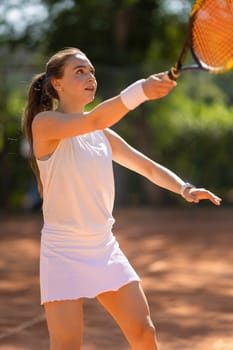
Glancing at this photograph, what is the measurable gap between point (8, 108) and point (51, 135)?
1042 cm

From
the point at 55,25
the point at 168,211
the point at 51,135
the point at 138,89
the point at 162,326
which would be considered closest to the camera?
the point at 138,89

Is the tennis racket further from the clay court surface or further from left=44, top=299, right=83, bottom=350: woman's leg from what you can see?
the clay court surface

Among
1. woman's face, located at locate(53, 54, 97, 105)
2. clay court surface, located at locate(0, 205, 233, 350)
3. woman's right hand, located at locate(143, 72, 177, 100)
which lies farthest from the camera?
clay court surface, located at locate(0, 205, 233, 350)

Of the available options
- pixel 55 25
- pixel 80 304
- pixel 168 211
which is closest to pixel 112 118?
pixel 80 304

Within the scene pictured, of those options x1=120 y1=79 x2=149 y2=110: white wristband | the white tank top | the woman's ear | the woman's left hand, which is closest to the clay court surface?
the woman's left hand

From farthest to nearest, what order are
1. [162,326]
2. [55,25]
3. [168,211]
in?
[55,25] < [168,211] < [162,326]

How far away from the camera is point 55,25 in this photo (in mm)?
15984

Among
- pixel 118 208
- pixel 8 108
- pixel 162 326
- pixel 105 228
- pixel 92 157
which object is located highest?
pixel 92 157

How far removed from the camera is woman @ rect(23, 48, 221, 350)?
350 cm

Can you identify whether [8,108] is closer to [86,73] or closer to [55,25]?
[55,25]

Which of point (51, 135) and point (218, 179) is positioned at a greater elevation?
point (51, 135)

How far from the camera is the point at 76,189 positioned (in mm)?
3566

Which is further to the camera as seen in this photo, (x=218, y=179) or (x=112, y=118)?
(x=218, y=179)

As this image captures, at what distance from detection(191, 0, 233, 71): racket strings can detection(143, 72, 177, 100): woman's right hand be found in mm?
467
